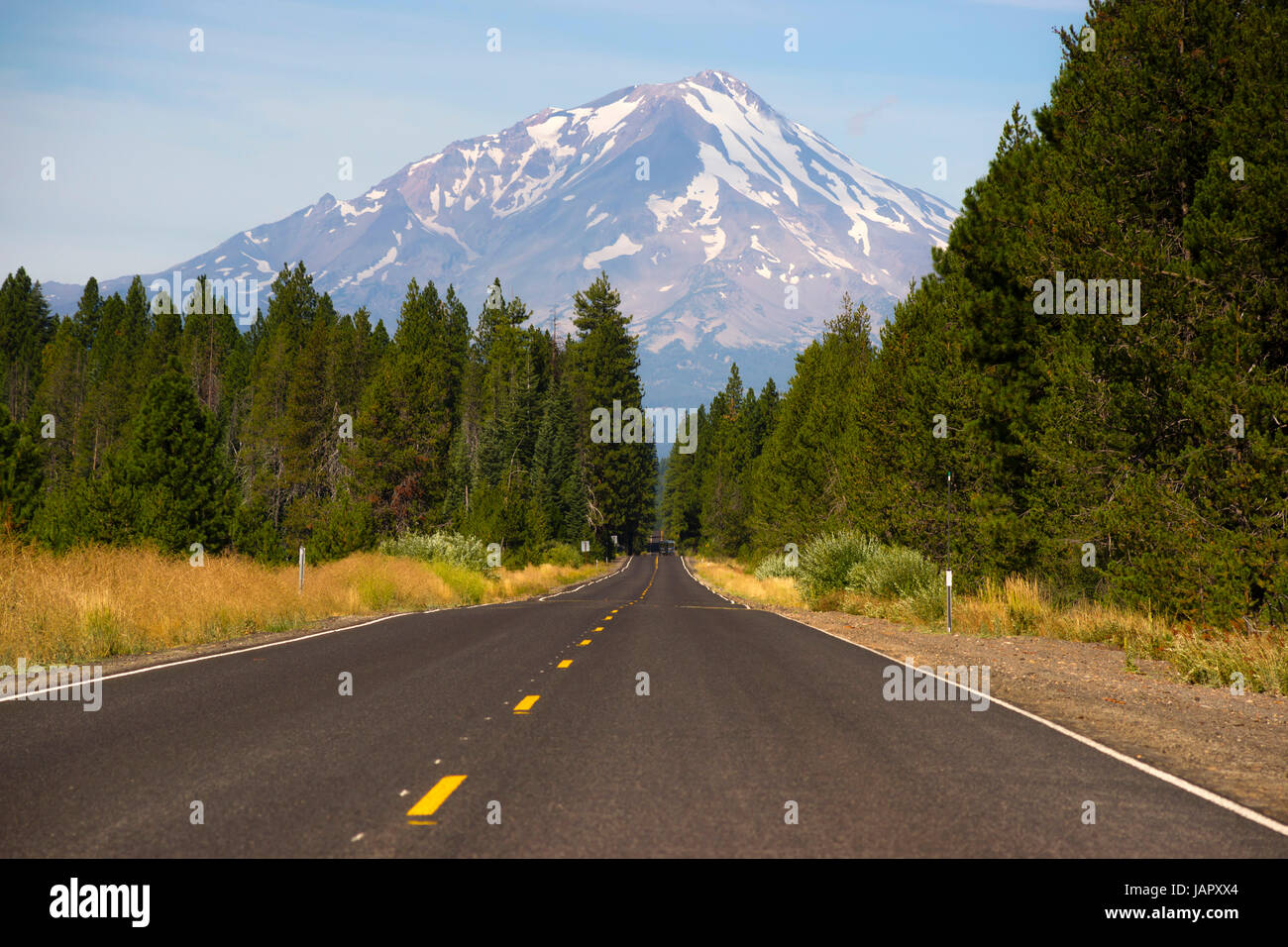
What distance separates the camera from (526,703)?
33.8 ft

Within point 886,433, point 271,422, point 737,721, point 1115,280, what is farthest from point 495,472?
point 737,721

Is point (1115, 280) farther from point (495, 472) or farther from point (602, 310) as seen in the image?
point (602, 310)

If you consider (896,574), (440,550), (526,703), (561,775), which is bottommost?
(440,550)

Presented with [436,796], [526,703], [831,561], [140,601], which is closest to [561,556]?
[831,561]

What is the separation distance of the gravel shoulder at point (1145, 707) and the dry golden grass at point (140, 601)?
1162 cm

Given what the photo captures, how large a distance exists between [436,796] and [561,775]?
38.9 inches

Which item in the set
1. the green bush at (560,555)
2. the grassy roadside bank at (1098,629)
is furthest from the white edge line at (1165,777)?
the green bush at (560,555)

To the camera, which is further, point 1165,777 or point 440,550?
point 440,550

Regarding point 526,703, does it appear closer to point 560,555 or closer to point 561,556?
point 560,555

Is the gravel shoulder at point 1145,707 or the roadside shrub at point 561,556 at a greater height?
the gravel shoulder at point 1145,707

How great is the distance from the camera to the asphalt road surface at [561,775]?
17.9 feet

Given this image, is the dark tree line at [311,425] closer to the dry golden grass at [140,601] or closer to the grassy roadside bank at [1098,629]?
the dry golden grass at [140,601]

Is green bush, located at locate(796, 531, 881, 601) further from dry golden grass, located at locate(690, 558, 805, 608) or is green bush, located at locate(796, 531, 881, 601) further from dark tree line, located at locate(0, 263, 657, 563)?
dark tree line, located at locate(0, 263, 657, 563)
